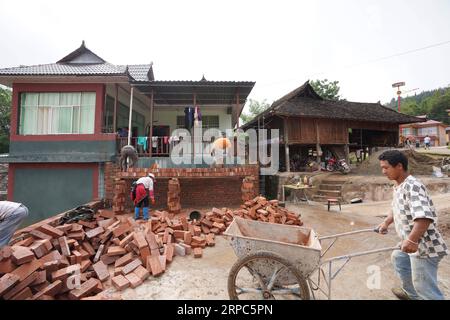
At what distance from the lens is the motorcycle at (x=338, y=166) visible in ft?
50.1

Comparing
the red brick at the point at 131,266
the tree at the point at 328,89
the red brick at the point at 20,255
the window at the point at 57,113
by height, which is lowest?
the red brick at the point at 131,266

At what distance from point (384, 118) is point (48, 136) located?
68.6 ft

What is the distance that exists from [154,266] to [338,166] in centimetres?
1534

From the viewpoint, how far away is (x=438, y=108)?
47.2 meters

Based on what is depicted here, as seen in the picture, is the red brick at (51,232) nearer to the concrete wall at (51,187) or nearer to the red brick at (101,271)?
the red brick at (101,271)

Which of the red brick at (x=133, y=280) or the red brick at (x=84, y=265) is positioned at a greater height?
the red brick at (x=84, y=265)

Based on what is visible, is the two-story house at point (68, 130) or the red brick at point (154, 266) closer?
the red brick at point (154, 266)

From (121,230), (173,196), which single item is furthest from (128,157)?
(121,230)

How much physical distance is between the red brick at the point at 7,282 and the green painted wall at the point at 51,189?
7.08 m

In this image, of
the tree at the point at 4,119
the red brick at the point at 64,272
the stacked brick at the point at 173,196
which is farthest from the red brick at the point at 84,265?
the tree at the point at 4,119

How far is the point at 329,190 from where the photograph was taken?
41.7 feet

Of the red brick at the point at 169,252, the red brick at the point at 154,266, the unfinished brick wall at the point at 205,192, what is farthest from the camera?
the unfinished brick wall at the point at 205,192

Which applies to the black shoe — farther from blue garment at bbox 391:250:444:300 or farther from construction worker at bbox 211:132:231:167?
construction worker at bbox 211:132:231:167
